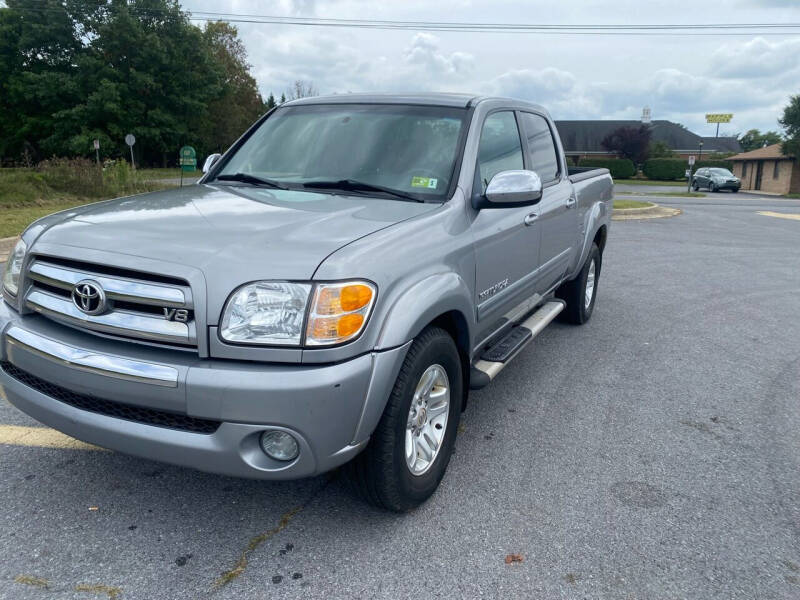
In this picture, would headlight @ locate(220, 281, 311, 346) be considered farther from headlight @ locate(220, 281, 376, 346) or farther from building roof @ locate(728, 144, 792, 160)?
building roof @ locate(728, 144, 792, 160)

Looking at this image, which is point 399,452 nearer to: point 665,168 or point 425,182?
point 425,182

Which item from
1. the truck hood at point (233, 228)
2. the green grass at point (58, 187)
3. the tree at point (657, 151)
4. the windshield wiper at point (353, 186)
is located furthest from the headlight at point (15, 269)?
the tree at point (657, 151)

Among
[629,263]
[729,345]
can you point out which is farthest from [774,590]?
[629,263]

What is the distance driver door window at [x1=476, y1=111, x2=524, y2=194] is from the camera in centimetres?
360

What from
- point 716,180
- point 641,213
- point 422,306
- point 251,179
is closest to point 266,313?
point 422,306

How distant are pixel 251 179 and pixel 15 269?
1.32m

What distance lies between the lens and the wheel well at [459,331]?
9.69 ft

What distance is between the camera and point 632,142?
59312mm

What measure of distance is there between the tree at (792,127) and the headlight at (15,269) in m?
50.2

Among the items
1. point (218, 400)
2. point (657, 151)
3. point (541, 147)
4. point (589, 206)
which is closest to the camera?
point (218, 400)

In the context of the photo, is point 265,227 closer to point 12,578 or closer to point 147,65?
point 12,578

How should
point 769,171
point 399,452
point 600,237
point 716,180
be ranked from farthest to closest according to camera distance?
point 769,171, point 716,180, point 600,237, point 399,452

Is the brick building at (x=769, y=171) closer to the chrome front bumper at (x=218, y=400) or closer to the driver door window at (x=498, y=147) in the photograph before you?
the driver door window at (x=498, y=147)

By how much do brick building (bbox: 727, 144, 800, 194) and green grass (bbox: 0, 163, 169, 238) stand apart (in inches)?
1713
